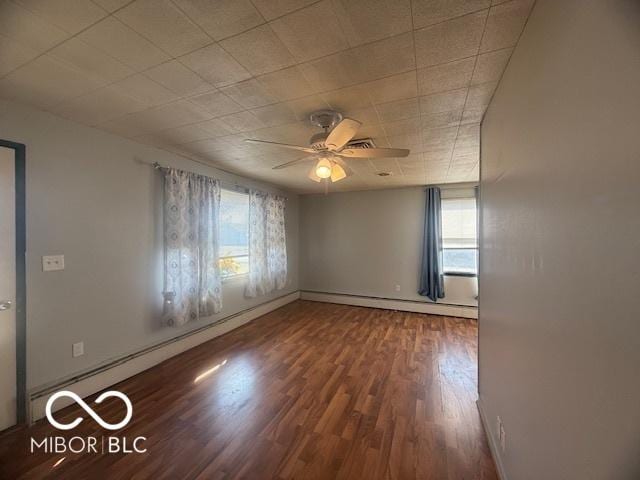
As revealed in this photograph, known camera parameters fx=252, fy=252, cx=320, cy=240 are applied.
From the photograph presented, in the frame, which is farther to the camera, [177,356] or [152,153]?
[177,356]

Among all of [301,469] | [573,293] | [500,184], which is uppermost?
[500,184]

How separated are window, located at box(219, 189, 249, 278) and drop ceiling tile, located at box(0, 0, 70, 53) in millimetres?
2406

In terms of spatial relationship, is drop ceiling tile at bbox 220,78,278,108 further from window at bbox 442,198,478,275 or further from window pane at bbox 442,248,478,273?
window pane at bbox 442,248,478,273

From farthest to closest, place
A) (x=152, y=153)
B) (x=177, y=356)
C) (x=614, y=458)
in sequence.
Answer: (x=177, y=356) < (x=152, y=153) < (x=614, y=458)

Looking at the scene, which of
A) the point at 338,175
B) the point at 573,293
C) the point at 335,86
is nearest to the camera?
the point at 573,293

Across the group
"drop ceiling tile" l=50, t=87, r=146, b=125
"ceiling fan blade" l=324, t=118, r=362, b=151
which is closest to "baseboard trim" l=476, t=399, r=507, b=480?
"ceiling fan blade" l=324, t=118, r=362, b=151

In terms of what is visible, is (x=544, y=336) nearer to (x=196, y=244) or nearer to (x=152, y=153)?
(x=196, y=244)

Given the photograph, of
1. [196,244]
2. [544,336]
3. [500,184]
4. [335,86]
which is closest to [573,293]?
[544,336]

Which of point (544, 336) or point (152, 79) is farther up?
point (152, 79)

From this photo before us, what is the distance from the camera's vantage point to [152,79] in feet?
4.92

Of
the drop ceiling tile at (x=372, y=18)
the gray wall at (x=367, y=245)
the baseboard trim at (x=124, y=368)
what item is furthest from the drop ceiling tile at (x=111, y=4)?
the gray wall at (x=367, y=245)

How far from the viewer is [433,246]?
14.3ft

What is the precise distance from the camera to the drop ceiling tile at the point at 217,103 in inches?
65.7

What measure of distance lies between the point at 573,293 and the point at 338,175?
73.2 inches
